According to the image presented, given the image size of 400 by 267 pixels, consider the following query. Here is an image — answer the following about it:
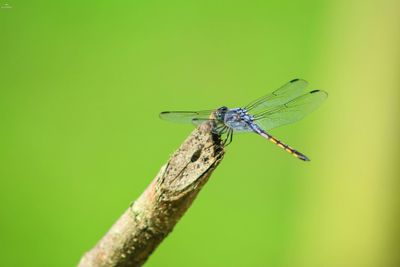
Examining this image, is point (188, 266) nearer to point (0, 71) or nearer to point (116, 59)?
point (116, 59)

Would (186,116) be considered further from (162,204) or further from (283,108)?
(162,204)

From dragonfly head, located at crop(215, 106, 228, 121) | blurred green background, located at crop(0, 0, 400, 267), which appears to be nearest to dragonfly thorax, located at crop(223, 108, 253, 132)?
dragonfly head, located at crop(215, 106, 228, 121)

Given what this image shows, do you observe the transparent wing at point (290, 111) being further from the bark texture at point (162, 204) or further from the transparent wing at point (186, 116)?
the bark texture at point (162, 204)

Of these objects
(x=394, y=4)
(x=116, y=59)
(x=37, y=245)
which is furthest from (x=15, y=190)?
(x=394, y=4)

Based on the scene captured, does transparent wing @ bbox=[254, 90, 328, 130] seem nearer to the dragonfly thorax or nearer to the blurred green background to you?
the dragonfly thorax

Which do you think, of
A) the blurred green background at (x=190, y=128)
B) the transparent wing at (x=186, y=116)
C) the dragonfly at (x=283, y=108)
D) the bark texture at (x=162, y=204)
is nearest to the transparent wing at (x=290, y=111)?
the dragonfly at (x=283, y=108)
